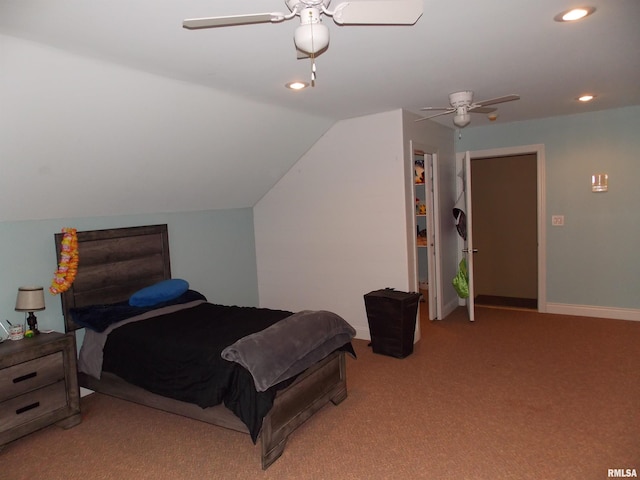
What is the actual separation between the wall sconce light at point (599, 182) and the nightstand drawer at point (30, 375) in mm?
5756

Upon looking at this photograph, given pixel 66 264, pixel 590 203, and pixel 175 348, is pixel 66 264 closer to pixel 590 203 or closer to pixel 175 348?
pixel 175 348

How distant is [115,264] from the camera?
4.03m

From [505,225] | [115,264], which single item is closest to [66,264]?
[115,264]

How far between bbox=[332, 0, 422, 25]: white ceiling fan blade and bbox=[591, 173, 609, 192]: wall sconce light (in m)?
4.46

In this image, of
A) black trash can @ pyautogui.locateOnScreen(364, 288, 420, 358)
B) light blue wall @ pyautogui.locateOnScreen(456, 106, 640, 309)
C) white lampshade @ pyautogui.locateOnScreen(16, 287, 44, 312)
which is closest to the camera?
white lampshade @ pyautogui.locateOnScreen(16, 287, 44, 312)

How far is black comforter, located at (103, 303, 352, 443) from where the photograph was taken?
268 centimetres

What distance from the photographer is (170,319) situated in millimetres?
3664

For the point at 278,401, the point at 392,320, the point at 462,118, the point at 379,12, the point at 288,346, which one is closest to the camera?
the point at 379,12

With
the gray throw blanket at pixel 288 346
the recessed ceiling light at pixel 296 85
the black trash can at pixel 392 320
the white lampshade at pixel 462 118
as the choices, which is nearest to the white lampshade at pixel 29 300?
the gray throw blanket at pixel 288 346

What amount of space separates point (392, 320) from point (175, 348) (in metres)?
2.16

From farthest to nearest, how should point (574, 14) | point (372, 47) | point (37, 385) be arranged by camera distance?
1. point (37, 385)
2. point (372, 47)
3. point (574, 14)

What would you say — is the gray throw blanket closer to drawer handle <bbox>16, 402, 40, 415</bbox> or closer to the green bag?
drawer handle <bbox>16, 402, 40, 415</bbox>

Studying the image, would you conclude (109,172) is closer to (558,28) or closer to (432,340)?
(558,28)

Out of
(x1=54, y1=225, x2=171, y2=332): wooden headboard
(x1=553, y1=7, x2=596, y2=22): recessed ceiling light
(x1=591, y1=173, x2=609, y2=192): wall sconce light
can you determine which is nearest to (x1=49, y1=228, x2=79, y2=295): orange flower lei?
(x1=54, y1=225, x2=171, y2=332): wooden headboard
